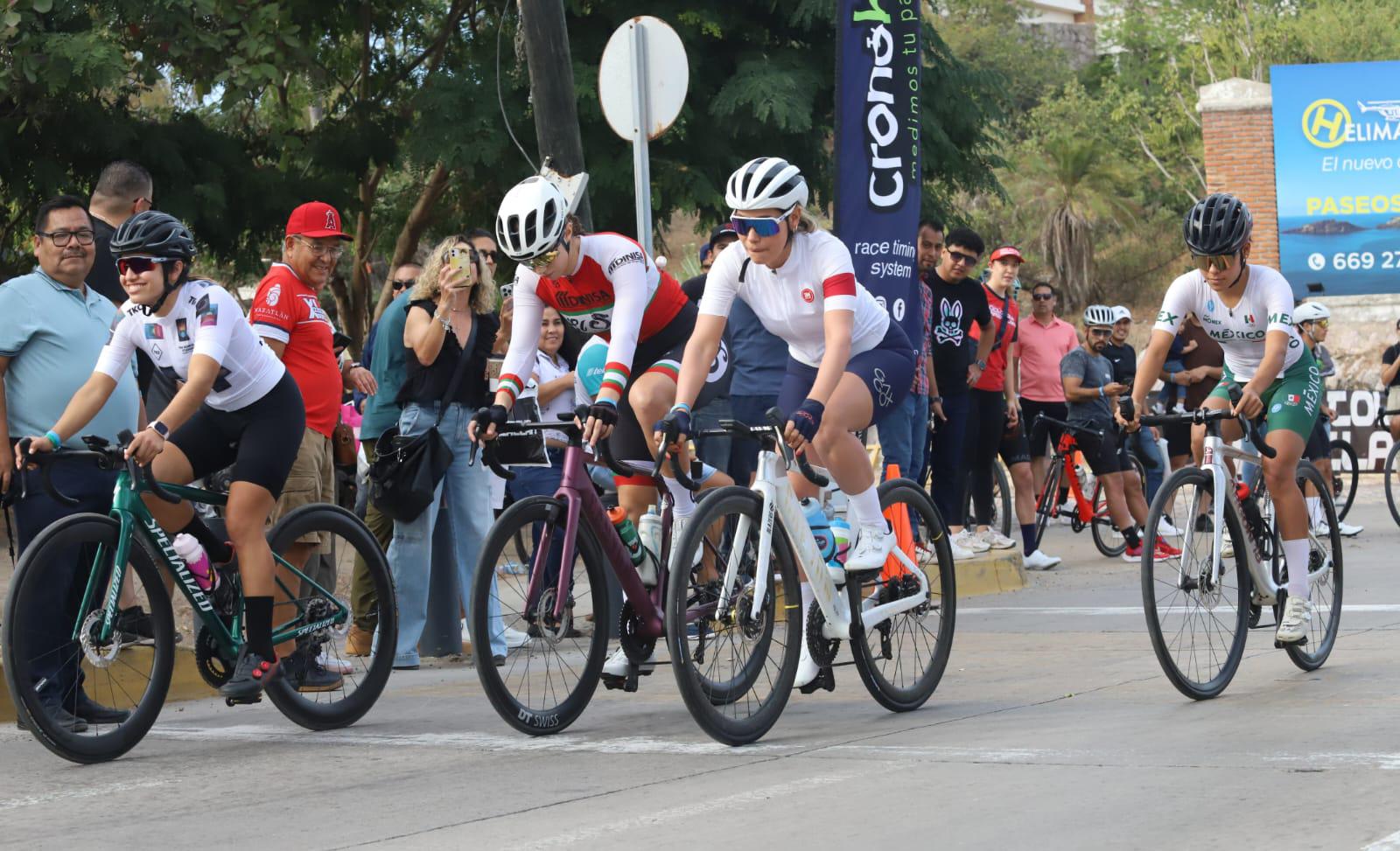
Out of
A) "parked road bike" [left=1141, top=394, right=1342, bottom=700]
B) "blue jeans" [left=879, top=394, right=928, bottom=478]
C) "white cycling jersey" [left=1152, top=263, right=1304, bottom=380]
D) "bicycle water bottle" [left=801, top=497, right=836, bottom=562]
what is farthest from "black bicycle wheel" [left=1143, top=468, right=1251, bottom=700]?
"blue jeans" [left=879, top=394, right=928, bottom=478]

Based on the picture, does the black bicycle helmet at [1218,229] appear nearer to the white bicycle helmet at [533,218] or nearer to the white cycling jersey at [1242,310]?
the white cycling jersey at [1242,310]

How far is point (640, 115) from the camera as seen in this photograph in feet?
34.7

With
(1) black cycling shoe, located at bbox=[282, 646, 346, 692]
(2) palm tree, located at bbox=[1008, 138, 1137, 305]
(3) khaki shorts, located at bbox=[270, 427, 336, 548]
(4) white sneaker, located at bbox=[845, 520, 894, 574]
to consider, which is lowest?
(1) black cycling shoe, located at bbox=[282, 646, 346, 692]

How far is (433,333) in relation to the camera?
9258mm

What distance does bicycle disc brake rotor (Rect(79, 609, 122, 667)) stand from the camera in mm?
6547

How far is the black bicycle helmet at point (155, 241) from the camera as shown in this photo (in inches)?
270

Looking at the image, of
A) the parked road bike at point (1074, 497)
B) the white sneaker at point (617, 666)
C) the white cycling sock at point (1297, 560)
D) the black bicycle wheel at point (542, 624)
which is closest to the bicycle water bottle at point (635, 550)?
the black bicycle wheel at point (542, 624)

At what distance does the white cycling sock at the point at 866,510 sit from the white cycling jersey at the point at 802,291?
1.88 feet

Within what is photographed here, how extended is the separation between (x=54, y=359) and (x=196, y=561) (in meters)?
1.25

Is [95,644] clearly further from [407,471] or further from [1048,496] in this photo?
[1048,496]

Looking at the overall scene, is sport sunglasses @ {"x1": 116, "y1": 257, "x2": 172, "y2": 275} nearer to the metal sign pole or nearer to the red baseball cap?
the red baseball cap

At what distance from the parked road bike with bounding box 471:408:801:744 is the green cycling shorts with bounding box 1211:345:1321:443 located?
267cm

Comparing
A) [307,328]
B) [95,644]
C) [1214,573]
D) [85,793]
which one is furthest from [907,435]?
[85,793]

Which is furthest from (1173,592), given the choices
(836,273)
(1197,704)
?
(836,273)
